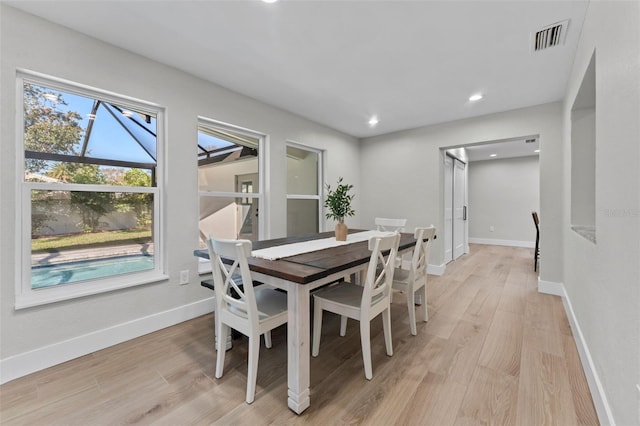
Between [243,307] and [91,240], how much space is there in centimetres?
157

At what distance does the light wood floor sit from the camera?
4.69 ft

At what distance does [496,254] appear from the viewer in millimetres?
5781

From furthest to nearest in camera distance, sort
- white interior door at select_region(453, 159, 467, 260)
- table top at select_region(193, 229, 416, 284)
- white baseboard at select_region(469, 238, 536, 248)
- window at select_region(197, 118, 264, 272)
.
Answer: white baseboard at select_region(469, 238, 536, 248)
white interior door at select_region(453, 159, 467, 260)
window at select_region(197, 118, 264, 272)
table top at select_region(193, 229, 416, 284)

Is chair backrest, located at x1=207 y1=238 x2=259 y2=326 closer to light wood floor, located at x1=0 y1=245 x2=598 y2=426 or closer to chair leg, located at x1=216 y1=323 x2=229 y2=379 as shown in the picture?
chair leg, located at x1=216 y1=323 x2=229 y2=379

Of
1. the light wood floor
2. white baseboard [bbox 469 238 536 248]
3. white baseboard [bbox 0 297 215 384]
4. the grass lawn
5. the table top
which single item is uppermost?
the grass lawn

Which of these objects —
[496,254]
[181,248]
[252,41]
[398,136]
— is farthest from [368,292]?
[496,254]

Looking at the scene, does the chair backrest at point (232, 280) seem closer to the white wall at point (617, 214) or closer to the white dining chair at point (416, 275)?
the white dining chair at point (416, 275)

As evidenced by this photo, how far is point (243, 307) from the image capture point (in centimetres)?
156

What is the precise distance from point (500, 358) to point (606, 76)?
6.08 ft

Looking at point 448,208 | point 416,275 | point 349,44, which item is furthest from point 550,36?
point 448,208

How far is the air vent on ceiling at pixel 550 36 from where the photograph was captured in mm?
1932

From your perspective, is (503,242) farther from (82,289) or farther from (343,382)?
(82,289)

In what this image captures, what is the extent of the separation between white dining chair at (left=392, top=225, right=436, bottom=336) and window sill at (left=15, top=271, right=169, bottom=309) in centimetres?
216

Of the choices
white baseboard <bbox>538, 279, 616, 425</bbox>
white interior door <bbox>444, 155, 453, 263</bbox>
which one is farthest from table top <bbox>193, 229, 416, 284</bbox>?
white interior door <bbox>444, 155, 453, 263</bbox>
